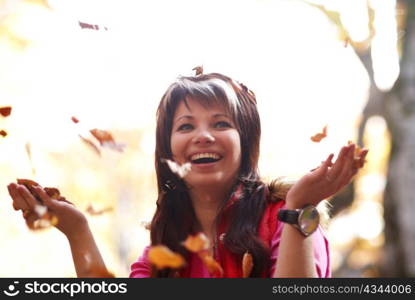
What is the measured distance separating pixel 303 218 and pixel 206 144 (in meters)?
0.44

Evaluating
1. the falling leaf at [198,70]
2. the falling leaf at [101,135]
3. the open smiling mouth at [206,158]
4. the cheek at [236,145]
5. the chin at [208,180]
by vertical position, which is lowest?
the chin at [208,180]

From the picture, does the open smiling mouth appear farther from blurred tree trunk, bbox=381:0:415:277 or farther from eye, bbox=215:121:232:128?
blurred tree trunk, bbox=381:0:415:277

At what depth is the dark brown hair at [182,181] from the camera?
2102 millimetres

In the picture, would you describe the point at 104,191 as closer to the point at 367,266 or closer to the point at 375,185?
the point at 375,185

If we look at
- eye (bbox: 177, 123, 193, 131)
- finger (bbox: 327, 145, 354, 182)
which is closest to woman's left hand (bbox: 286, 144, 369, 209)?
finger (bbox: 327, 145, 354, 182)

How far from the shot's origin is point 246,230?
2.04 meters

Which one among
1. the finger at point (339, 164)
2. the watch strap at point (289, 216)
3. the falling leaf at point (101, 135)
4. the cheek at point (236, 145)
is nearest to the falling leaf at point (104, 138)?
the falling leaf at point (101, 135)

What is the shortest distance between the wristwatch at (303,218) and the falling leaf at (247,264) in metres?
0.22

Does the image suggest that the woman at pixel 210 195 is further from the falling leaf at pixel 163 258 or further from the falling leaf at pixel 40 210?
the falling leaf at pixel 163 258

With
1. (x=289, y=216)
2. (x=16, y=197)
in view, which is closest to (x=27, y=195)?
(x=16, y=197)

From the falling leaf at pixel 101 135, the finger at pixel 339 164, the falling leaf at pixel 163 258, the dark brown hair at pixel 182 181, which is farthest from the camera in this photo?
the falling leaf at pixel 101 135

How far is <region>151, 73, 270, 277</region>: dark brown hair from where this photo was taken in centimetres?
210

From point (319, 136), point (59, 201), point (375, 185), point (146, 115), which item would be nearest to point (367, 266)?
point (375, 185)

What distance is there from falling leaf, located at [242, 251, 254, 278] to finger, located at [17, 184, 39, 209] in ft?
2.39
